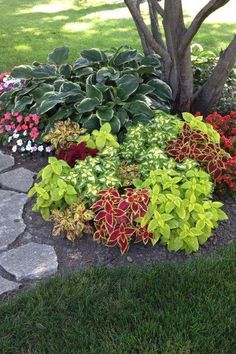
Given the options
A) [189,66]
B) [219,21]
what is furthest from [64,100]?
[219,21]

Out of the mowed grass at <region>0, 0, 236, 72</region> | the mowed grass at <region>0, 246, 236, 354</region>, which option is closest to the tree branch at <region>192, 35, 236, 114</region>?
the mowed grass at <region>0, 246, 236, 354</region>

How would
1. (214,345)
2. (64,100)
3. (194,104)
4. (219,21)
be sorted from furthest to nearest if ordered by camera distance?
(219,21)
(194,104)
(64,100)
(214,345)

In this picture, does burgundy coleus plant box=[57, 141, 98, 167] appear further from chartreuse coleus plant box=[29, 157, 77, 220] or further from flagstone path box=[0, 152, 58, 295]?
flagstone path box=[0, 152, 58, 295]

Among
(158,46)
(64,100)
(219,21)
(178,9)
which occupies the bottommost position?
(219,21)

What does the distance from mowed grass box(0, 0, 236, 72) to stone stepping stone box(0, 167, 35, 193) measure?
291 centimetres

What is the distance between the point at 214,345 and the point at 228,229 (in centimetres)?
109

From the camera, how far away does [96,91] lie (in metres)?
4.32

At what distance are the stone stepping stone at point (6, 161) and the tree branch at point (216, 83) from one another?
164cm

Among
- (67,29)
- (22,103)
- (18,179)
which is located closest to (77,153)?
(18,179)

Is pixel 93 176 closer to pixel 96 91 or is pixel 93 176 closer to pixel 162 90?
pixel 96 91

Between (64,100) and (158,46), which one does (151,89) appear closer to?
Result: (158,46)

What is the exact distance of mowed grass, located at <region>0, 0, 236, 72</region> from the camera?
7.63 metres

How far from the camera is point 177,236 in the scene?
3.29 m

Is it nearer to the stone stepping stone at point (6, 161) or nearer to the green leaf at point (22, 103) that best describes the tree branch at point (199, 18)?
the green leaf at point (22, 103)
